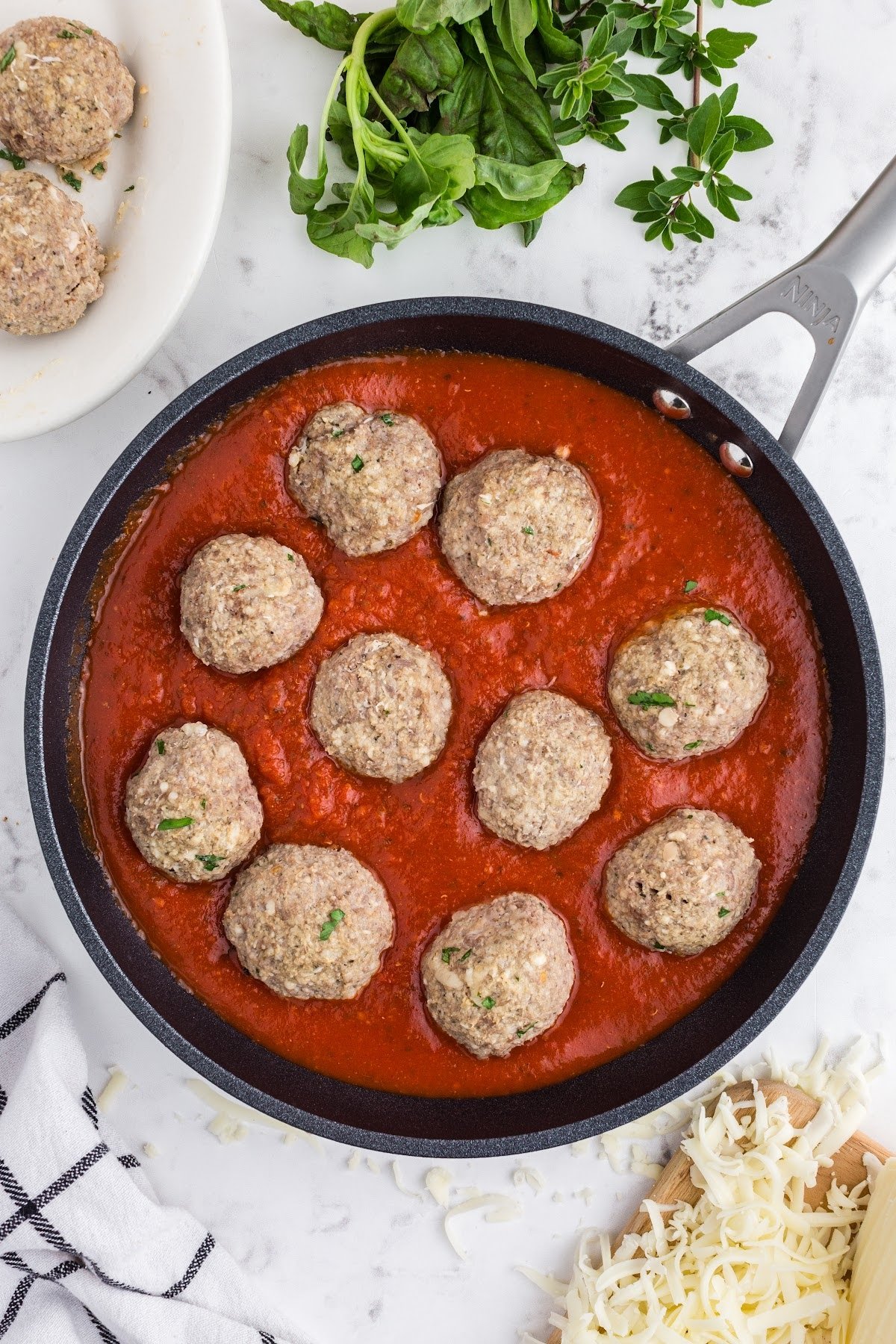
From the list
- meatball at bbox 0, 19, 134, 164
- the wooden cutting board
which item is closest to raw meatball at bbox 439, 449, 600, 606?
meatball at bbox 0, 19, 134, 164

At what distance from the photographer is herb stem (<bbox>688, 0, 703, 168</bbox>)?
3590mm

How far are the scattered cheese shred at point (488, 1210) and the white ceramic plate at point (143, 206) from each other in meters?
2.94

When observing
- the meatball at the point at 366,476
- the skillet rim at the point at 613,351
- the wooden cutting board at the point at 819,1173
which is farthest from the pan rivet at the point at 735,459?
the wooden cutting board at the point at 819,1173

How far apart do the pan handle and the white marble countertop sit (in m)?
0.62

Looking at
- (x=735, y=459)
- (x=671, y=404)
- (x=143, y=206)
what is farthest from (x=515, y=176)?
(x=143, y=206)

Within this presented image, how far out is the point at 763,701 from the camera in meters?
3.58

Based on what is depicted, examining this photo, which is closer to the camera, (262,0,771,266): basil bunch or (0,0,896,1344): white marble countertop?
(262,0,771,266): basil bunch

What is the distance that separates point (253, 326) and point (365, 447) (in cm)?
81

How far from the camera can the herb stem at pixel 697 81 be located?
3590mm

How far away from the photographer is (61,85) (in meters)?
3.39

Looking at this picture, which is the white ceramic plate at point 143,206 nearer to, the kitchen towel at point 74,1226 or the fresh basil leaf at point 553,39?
the fresh basil leaf at point 553,39

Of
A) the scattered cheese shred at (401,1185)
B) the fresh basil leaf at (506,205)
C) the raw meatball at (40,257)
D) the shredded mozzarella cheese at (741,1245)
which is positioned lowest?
the scattered cheese shred at (401,1185)

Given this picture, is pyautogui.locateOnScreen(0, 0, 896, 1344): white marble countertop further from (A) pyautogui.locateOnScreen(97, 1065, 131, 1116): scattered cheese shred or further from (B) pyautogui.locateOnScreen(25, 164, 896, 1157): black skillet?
(B) pyautogui.locateOnScreen(25, 164, 896, 1157): black skillet

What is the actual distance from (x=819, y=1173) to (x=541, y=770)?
1790mm
